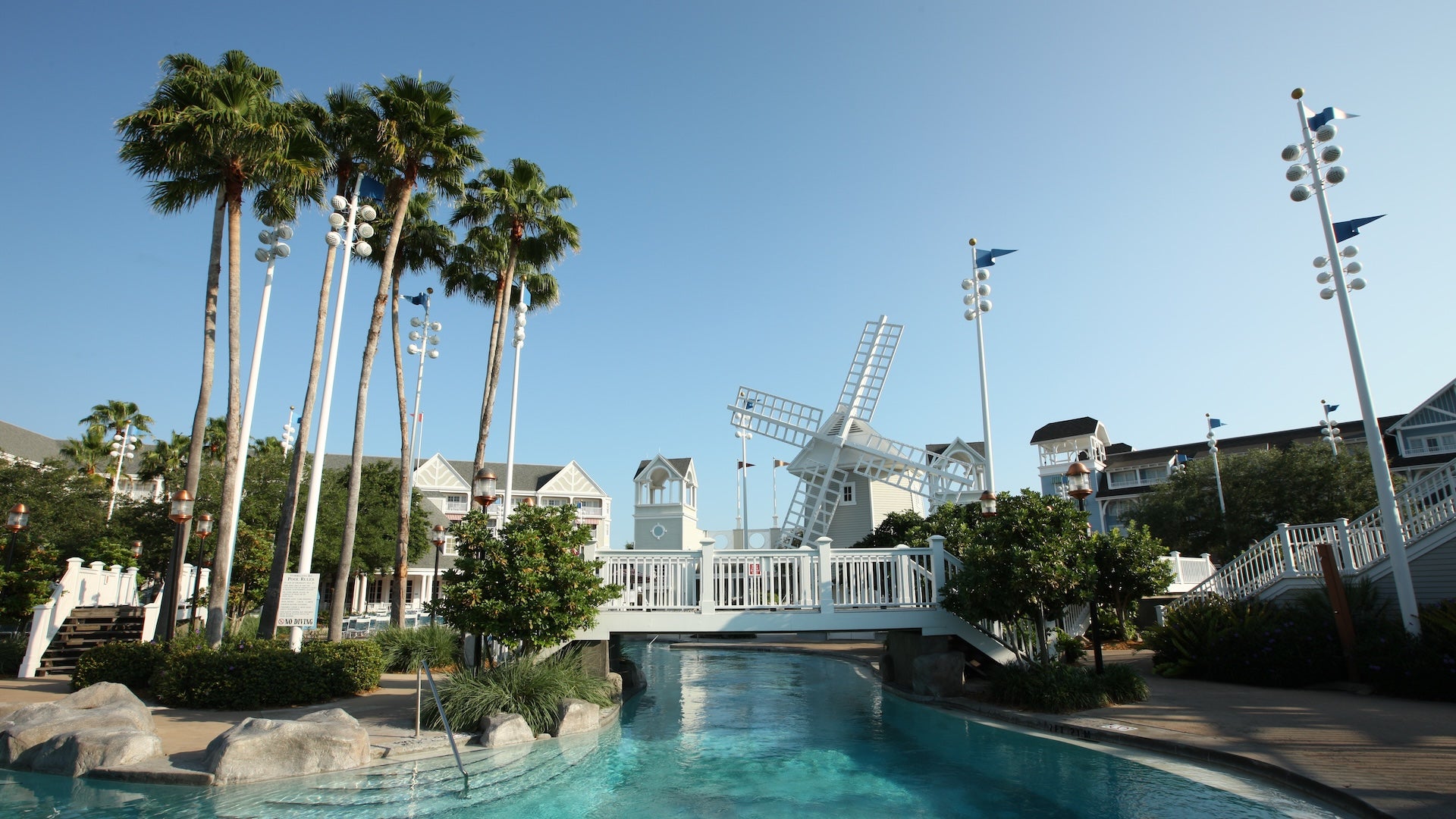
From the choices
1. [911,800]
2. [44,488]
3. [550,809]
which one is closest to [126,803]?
[550,809]

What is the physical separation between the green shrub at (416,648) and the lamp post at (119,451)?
946 inches

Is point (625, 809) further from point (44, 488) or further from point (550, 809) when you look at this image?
point (44, 488)

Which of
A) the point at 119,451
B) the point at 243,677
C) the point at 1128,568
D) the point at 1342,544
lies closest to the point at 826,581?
the point at 1128,568

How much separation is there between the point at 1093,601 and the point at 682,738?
277 inches

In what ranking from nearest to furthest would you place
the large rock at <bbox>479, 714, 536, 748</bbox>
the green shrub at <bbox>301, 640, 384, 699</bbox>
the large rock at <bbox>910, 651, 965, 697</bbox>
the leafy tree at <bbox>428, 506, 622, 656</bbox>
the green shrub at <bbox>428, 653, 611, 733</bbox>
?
the large rock at <bbox>479, 714, 536, 748</bbox> → the green shrub at <bbox>428, 653, 611, 733</bbox> → the leafy tree at <bbox>428, 506, 622, 656</bbox> → the green shrub at <bbox>301, 640, 384, 699</bbox> → the large rock at <bbox>910, 651, 965, 697</bbox>

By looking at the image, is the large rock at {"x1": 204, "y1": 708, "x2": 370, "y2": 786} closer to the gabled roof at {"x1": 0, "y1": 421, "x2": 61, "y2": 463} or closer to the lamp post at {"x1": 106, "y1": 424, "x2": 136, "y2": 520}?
the lamp post at {"x1": 106, "y1": 424, "x2": 136, "y2": 520}

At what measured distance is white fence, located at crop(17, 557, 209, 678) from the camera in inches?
655

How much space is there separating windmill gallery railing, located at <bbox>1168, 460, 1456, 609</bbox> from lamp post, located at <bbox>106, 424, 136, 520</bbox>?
41.6m

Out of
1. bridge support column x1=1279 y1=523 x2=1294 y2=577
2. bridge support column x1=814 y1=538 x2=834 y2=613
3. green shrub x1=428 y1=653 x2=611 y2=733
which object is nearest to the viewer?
green shrub x1=428 y1=653 x2=611 y2=733

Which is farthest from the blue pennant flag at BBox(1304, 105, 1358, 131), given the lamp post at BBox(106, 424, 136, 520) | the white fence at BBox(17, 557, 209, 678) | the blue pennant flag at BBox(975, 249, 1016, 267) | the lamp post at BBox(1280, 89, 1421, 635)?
the lamp post at BBox(106, 424, 136, 520)

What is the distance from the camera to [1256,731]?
30.9 ft

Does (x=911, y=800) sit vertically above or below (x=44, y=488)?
below

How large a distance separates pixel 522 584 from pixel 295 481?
7288 millimetres

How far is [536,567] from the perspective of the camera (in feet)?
38.4
